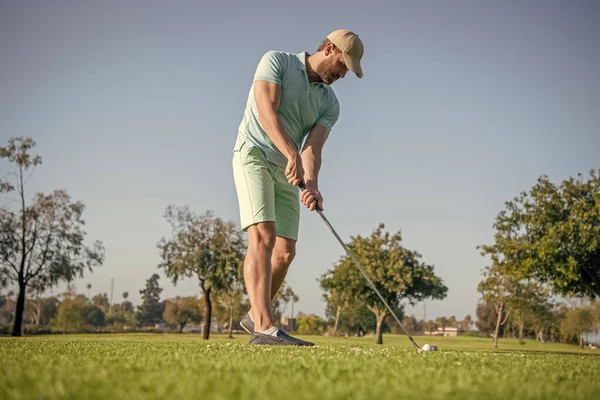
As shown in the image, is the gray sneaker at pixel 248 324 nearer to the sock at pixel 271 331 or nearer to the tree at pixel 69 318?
the sock at pixel 271 331

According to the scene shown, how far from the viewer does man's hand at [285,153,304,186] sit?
5941 mm

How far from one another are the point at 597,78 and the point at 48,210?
5029 centimetres

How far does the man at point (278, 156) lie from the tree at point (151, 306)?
165 metres

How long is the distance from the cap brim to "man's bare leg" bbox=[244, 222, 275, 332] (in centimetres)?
201

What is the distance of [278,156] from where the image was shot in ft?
20.7

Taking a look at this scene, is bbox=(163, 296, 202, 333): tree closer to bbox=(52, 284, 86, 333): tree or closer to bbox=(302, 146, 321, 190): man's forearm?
bbox=(52, 284, 86, 333): tree

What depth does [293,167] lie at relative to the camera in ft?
19.6

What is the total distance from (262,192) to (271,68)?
1.39 meters

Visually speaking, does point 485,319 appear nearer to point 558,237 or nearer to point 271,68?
point 558,237

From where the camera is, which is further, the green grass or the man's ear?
the man's ear

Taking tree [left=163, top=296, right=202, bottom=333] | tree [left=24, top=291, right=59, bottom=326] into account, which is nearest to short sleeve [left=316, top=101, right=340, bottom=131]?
tree [left=163, top=296, right=202, bottom=333]

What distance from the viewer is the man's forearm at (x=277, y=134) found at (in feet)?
19.4

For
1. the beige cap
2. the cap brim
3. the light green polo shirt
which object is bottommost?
the light green polo shirt

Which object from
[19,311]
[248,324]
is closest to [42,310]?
[19,311]
